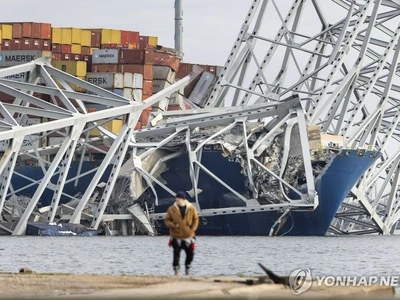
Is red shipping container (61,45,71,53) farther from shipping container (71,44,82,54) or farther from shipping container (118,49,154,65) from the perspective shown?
shipping container (118,49,154,65)

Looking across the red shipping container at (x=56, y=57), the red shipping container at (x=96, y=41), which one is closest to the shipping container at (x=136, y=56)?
the red shipping container at (x=56, y=57)

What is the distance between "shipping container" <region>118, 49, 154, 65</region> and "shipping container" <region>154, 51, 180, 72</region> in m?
0.40

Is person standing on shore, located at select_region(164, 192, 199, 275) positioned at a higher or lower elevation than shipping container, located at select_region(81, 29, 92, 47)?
lower

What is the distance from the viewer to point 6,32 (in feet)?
280

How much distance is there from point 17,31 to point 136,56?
10900 millimetres

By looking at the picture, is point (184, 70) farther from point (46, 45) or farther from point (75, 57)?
point (46, 45)

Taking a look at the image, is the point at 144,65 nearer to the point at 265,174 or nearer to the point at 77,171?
the point at 77,171

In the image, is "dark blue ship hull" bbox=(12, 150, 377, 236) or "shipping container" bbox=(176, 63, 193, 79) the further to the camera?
"shipping container" bbox=(176, 63, 193, 79)

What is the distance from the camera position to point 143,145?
6456 centimetres

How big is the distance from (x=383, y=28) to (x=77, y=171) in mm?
18774

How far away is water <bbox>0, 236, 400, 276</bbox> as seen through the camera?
3471cm

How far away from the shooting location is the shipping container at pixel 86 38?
287 ft

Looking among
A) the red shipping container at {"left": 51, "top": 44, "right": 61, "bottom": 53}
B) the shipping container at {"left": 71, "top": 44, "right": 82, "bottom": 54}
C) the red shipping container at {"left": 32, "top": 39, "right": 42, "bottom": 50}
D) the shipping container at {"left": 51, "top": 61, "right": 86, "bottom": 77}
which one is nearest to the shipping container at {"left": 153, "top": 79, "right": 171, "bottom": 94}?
the shipping container at {"left": 51, "top": 61, "right": 86, "bottom": 77}

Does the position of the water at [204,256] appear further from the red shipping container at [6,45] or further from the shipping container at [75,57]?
the red shipping container at [6,45]
